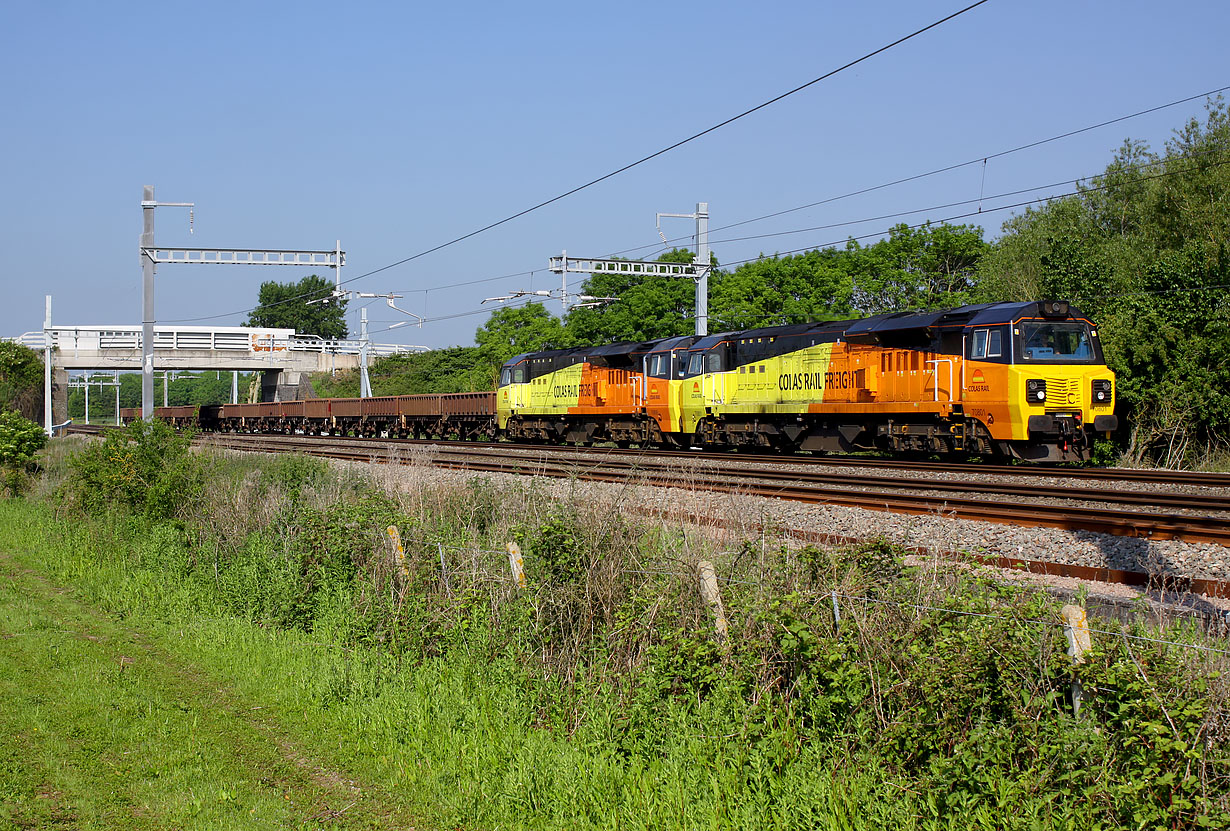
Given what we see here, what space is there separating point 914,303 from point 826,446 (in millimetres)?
36357

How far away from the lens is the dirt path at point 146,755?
618 centimetres

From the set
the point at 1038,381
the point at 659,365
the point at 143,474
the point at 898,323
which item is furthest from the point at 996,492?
the point at 659,365

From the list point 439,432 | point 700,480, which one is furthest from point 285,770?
point 439,432

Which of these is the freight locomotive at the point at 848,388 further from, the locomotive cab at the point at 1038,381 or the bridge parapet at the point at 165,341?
the bridge parapet at the point at 165,341

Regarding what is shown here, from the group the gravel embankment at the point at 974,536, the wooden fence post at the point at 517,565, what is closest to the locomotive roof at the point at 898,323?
the gravel embankment at the point at 974,536

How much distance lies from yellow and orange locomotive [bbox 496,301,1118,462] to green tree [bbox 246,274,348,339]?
108 meters

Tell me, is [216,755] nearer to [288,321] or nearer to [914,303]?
[914,303]

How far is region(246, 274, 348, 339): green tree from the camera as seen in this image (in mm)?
134125

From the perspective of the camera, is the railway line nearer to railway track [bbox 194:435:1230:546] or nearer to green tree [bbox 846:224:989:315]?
railway track [bbox 194:435:1230:546]

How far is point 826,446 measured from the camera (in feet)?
82.3

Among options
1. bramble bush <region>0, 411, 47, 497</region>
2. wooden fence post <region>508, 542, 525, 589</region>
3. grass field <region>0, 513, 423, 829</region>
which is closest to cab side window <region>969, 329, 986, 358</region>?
wooden fence post <region>508, 542, 525, 589</region>

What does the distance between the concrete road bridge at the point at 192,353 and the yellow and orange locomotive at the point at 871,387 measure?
35.0 m

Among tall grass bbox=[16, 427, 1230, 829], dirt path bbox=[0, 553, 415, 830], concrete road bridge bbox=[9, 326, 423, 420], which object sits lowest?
dirt path bbox=[0, 553, 415, 830]

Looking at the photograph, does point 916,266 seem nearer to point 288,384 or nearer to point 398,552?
point 288,384
